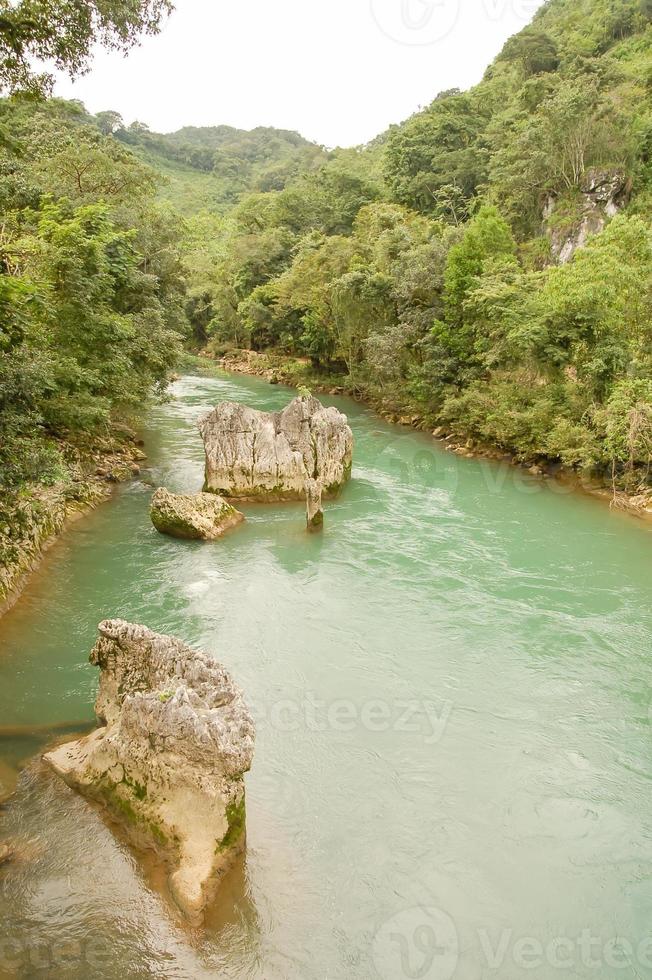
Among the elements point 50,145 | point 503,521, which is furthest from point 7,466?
point 50,145

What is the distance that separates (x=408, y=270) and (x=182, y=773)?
24.4 m

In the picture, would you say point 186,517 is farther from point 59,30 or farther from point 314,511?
point 59,30

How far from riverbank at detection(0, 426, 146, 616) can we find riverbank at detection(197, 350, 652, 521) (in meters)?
7.88

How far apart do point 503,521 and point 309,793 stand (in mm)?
11157

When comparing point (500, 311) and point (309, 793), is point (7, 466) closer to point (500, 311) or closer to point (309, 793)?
point (309, 793)

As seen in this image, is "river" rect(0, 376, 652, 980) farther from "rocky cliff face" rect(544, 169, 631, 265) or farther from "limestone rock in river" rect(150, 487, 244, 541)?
"rocky cliff face" rect(544, 169, 631, 265)

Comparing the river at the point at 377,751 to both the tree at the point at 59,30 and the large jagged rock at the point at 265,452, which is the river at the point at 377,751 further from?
the tree at the point at 59,30

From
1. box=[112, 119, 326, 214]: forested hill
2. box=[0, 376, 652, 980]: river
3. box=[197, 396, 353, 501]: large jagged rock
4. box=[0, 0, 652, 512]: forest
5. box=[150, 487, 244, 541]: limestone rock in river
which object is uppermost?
box=[112, 119, 326, 214]: forested hill

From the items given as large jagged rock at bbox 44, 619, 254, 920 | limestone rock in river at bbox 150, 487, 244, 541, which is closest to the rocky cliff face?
limestone rock in river at bbox 150, 487, 244, 541

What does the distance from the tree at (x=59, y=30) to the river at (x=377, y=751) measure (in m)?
7.98

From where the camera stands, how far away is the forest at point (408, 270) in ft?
44.0

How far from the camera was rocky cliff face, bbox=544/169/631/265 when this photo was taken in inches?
1352

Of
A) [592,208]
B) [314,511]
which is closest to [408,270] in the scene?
[592,208]

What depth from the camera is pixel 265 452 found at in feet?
57.6
